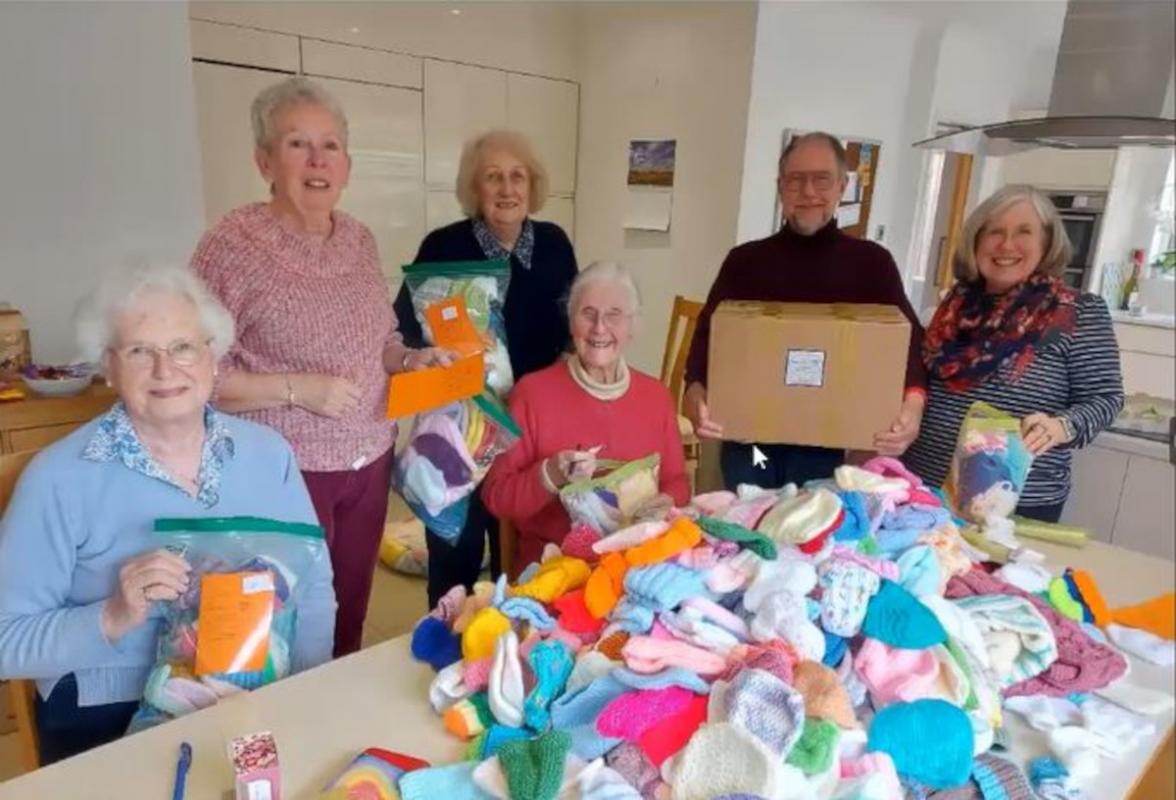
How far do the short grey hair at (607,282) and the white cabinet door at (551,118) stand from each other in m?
2.60

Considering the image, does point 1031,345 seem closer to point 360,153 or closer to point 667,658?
point 667,658

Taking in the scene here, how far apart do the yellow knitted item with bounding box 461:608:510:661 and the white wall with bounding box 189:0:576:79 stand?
305cm

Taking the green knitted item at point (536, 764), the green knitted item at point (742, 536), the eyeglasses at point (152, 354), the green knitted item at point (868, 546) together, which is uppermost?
the eyeglasses at point (152, 354)

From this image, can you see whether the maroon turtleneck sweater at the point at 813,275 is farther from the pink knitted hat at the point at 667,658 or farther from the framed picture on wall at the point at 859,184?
the framed picture on wall at the point at 859,184

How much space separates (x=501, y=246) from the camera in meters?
1.91

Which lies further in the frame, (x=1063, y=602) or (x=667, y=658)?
(x=1063, y=602)

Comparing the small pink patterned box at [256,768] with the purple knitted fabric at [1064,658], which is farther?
the purple knitted fabric at [1064,658]

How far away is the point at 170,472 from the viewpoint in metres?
1.16

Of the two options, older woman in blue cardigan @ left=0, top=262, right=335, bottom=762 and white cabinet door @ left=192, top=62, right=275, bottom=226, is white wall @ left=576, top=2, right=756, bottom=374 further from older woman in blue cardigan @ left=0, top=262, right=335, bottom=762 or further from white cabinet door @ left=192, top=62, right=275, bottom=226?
older woman in blue cardigan @ left=0, top=262, right=335, bottom=762

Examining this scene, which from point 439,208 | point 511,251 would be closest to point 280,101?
point 511,251

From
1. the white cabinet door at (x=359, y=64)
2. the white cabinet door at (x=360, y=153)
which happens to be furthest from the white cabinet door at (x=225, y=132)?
the white cabinet door at (x=359, y=64)

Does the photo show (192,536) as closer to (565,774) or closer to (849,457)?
(565,774)

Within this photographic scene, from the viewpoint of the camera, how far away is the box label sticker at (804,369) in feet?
5.01

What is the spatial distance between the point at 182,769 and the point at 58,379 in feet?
5.42
